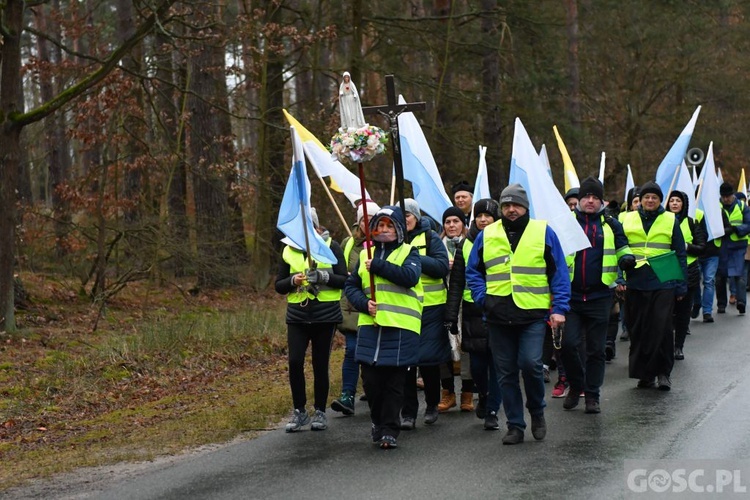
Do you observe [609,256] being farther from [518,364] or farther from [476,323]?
[518,364]

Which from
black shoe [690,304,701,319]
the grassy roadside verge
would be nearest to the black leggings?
the grassy roadside verge

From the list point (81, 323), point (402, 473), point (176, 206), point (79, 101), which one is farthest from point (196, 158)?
point (402, 473)

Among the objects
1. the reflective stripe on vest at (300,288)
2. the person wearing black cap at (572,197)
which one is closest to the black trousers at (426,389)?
the reflective stripe on vest at (300,288)

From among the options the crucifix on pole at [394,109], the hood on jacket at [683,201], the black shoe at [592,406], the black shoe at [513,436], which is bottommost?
the black shoe at [592,406]

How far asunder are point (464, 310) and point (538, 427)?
1.38 meters

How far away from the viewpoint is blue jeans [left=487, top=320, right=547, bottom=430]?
8.45 meters

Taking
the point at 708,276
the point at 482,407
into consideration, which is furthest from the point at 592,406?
the point at 708,276

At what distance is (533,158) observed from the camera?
402 inches

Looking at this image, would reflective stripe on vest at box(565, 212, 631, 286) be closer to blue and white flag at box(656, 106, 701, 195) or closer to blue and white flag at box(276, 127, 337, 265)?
blue and white flag at box(276, 127, 337, 265)

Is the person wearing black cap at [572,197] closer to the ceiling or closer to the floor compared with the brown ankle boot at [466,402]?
closer to the ceiling

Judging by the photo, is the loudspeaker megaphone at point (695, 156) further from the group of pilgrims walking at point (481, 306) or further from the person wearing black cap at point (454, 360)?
the person wearing black cap at point (454, 360)

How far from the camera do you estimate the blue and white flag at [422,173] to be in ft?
36.5

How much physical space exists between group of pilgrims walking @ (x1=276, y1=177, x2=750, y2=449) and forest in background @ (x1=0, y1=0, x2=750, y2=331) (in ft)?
23.4

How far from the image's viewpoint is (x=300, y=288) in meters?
9.36
